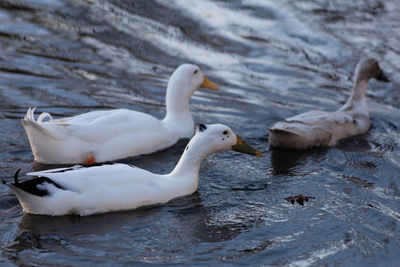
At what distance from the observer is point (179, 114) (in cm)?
902

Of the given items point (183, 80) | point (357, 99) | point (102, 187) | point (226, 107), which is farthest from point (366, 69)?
point (102, 187)

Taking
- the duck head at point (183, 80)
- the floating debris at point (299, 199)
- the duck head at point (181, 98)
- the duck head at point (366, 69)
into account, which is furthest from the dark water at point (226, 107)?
the duck head at point (183, 80)

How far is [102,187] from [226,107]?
3841 millimetres

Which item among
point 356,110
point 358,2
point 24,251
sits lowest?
point 24,251

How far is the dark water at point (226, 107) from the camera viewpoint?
611cm

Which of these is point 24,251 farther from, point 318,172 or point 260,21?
point 260,21

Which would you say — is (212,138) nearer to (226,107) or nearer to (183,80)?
(183,80)

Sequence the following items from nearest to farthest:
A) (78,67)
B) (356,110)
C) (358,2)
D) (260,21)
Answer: (356,110) → (78,67) → (260,21) → (358,2)

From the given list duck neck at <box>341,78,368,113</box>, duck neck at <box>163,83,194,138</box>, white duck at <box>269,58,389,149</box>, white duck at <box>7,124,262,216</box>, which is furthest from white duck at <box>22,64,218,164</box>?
duck neck at <box>341,78,368,113</box>

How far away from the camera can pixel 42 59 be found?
37.4 feet

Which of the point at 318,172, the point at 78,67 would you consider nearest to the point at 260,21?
the point at 78,67

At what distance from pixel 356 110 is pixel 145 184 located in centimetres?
395

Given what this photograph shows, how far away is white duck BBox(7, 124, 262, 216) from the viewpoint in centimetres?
638

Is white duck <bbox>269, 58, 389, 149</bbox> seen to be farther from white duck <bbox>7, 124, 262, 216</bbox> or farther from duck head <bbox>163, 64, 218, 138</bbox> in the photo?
white duck <bbox>7, 124, 262, 216</bbox>
